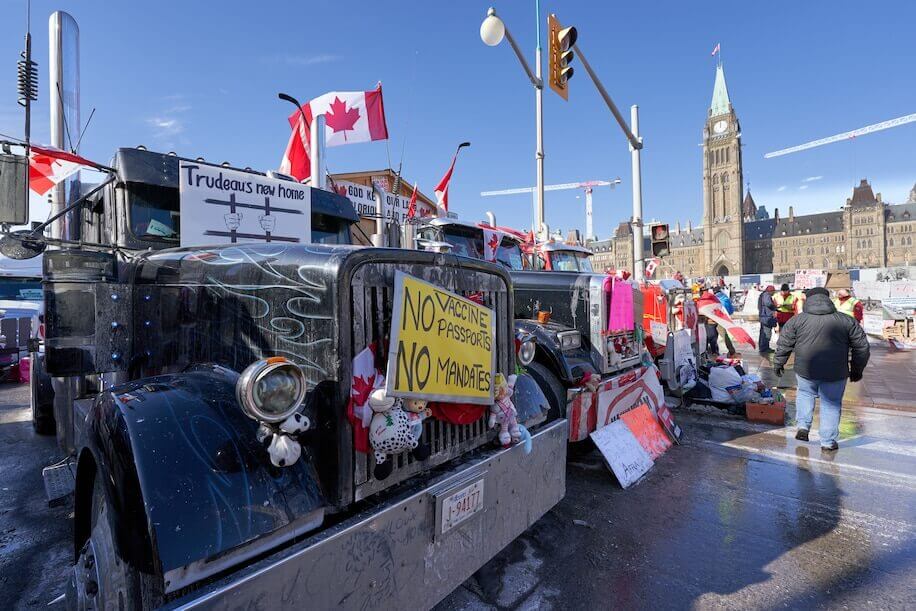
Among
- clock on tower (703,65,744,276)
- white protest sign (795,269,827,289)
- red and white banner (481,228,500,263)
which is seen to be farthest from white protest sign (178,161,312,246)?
clock on tower (703,65,744,276)

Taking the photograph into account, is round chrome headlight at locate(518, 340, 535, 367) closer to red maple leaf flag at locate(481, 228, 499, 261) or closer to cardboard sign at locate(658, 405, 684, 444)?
cardboard sign at locate(658, 405, 684, 444)

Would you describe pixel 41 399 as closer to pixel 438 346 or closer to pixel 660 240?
pixel 438 346

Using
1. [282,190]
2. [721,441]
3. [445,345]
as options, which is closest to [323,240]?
[282,190]

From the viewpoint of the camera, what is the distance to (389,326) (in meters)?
2.07

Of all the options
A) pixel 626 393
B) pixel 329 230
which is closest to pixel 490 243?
pixel 626 393

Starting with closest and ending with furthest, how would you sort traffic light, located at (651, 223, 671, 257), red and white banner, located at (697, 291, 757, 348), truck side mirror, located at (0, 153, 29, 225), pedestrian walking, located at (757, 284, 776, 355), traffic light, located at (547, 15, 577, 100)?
truck side mirror, located at (0, 153, 29, 225), traffic light, located at (547, 15, 577, 100), traffic light, located at (651, 223, 671, 257), red and white banner, located at (697, 291, 757, 348), pedestrian walking, located at (757, 284, 776, 355)

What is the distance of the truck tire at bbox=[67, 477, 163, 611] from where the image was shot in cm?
165

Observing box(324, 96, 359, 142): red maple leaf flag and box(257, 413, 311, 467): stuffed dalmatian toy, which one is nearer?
box(257, 413, 311, 467): stuffed dalmatian toy

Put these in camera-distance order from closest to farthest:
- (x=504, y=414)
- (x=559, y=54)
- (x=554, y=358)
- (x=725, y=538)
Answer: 1. (x=504, y=414)
2. (x=725, y=538)
3. (x=554, y=358)
4. (x=559, y=54)

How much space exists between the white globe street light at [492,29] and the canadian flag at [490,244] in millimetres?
5208

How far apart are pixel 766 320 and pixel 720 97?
131671mm

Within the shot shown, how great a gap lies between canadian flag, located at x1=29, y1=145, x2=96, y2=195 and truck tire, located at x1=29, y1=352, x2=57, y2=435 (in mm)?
2490

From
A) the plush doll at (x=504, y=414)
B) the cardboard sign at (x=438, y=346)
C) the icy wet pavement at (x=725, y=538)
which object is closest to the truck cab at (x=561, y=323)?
the icy wet pavement at (x=725, y=538)

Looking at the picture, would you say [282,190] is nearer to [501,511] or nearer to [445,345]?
[445,345]
